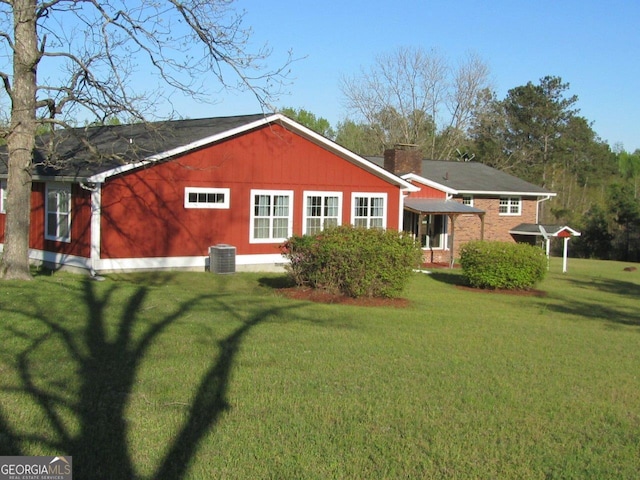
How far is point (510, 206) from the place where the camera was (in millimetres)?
35375

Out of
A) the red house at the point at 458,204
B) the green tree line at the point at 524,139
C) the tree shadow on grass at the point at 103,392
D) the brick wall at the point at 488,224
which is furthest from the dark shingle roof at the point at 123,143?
the green tree line at the point at 524,139

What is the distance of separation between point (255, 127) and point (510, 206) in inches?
703

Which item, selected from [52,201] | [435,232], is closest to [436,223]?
Result: [435,232]

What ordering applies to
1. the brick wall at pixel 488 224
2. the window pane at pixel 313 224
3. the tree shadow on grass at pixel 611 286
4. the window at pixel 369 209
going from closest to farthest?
the tree shadow on grass at pixel 611 286 < the window pane at pixel 313 224 < the window at pixel 369 209 < the brick wall at pixel 488 224

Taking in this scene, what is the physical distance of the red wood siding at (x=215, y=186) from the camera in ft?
62.6

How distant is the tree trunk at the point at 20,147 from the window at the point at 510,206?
82.0ft

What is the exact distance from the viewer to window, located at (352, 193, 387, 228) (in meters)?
24.7

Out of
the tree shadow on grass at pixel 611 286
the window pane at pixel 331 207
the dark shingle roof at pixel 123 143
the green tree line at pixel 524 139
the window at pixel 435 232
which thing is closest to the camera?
the dark shingle roof at pixel 123 143

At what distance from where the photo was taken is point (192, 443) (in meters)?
5.79

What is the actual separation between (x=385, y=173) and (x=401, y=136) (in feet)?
111

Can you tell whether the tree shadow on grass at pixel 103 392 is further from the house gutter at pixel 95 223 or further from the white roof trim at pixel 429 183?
the white roof trim at pixel 429 183

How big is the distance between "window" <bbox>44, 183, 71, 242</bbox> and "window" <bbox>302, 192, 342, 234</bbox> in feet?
24.1

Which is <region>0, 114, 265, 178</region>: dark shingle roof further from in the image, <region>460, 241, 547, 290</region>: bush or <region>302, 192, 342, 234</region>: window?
<region>460, 241, 547, 290</region>: bush

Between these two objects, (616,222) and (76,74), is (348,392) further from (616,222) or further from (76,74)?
(616,222)
